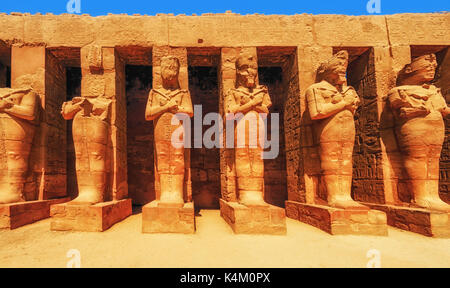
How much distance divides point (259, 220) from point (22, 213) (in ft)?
12.6

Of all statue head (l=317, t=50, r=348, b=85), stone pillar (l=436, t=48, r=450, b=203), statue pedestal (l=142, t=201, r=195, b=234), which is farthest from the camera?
stone pillar (l=436, t=48, r=450, b=203)

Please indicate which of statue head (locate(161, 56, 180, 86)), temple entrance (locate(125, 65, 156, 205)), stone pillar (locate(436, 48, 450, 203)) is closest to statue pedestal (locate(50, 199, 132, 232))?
statue head (locate(161, 56, 180, 86))

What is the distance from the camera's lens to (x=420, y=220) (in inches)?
151

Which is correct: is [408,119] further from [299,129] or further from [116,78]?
[116,78]

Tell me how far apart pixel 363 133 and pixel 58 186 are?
654 cm

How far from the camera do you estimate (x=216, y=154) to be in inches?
272

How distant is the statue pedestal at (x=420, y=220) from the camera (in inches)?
144

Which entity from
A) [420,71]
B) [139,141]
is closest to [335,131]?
[420,71]

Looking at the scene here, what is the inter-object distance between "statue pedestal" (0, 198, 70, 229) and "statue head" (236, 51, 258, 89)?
4.24 m

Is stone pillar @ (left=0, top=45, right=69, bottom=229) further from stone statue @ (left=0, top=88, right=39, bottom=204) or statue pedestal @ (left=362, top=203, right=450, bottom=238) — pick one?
statue pedestal @ (left=362, top=203, right=450, bottom=238)

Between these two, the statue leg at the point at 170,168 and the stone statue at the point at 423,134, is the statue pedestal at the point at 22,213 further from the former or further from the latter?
the stone statue at the point at 423,134

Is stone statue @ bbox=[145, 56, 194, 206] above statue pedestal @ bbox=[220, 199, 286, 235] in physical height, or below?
above

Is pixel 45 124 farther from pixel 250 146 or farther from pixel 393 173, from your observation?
pixel 393 173

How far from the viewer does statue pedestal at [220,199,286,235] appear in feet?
12.2
